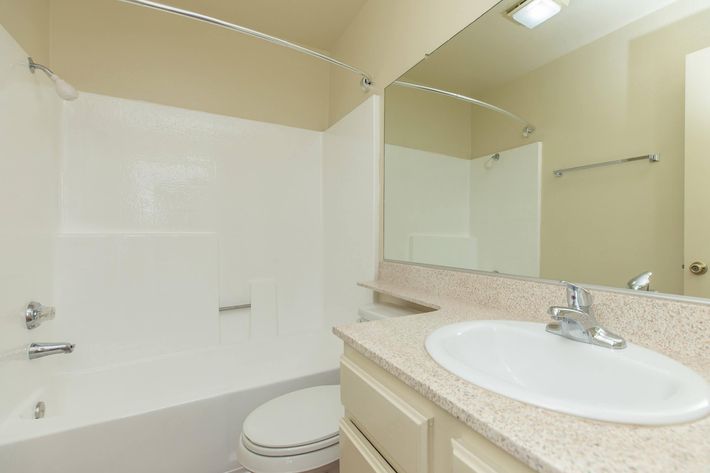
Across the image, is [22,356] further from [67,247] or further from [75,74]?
[75,74]

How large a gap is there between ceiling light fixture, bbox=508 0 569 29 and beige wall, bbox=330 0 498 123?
10 cm

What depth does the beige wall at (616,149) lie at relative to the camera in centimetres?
72

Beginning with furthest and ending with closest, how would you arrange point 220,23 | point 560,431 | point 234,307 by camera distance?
point 234,307 < point 220,23 < point 560,431

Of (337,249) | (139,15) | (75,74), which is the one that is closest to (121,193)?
(75,74)

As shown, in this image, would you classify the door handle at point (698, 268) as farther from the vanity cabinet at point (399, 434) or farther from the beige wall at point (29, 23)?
the beige wall at point (29, 23)

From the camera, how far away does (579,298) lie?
0.71 m

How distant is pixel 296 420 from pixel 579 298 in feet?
3.16

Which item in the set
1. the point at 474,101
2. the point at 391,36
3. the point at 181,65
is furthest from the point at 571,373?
the point at 181,65

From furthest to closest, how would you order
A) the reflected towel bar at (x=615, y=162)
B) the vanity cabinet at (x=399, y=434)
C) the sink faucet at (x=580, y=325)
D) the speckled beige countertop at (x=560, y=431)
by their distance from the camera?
the reflected towel bar at (x=615, y=162) < the sink faucet at (x=580, y=325) < the vanity cabinet at (x=399, y=434) < the speckled beige countertop at (x=560, y=431)

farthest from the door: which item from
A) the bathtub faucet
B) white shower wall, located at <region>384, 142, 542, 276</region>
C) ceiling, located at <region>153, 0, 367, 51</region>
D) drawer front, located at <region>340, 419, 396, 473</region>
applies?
the bathtub faucet

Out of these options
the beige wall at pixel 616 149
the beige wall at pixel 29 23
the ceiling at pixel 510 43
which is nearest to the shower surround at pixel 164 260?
the beige wall at pixel 29 23

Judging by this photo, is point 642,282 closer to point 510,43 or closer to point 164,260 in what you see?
point 510,43

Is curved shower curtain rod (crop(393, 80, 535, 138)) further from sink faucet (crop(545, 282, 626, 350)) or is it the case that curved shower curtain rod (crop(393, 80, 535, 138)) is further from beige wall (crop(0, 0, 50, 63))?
beige wall (crop(0, 0, 50, 63))

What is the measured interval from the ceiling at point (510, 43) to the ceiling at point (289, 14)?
80cm
